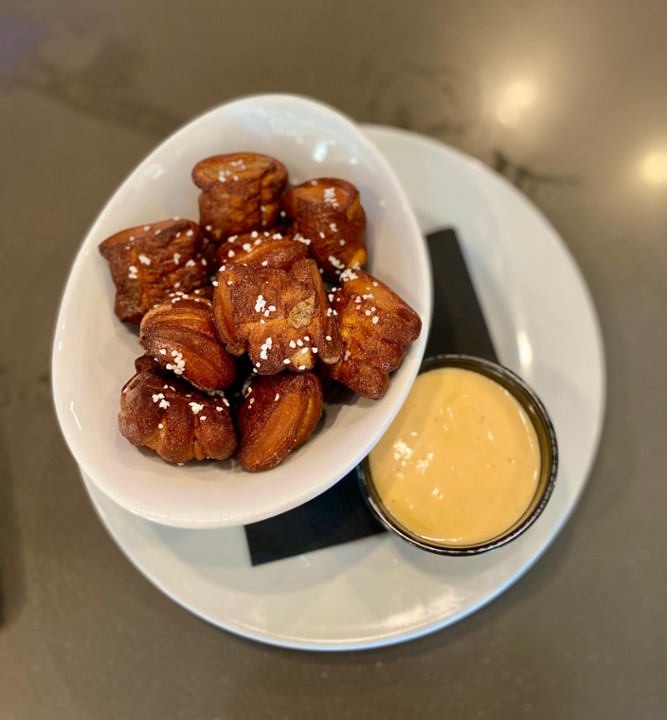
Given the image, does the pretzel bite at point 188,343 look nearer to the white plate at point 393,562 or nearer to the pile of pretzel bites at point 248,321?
the pile of pretzel bites at point 248,321

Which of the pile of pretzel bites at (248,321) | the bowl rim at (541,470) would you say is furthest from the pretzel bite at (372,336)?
the bowl rim at (541,470)

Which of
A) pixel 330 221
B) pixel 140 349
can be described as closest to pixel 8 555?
pixel 140 349

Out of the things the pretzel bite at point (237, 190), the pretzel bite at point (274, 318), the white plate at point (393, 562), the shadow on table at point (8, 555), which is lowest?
the shadow on table at point (8, 555)

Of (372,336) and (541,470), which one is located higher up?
(372,336)

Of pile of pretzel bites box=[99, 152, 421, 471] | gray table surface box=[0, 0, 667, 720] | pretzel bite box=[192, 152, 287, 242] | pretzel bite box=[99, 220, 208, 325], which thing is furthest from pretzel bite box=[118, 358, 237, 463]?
gray table surface box=[0, 0, 667, 720]

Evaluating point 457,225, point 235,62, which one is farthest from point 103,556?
point 235,62

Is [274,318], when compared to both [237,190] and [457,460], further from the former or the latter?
[457,460]
